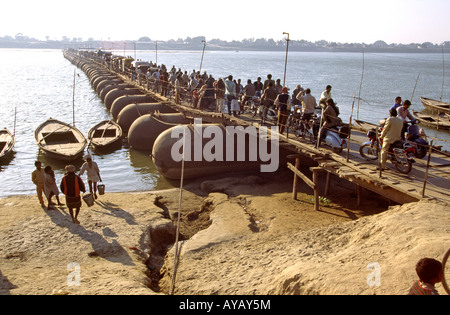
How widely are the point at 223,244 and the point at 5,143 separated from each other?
57.8ft

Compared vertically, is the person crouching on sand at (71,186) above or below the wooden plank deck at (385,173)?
below

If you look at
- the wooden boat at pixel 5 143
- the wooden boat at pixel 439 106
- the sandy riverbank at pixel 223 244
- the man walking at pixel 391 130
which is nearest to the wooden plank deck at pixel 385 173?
the sandy riverbank at pixel 223 244

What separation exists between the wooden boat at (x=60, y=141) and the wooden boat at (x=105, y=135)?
36.0 inches

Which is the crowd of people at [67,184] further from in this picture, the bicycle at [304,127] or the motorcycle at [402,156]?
the motorcycle at [402,156]

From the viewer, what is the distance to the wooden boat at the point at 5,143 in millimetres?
21156

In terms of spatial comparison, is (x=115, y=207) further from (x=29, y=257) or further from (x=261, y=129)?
(x=261, y=129)

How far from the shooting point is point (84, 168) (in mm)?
13281

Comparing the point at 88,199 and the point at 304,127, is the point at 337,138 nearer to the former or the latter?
the point at 304,127
